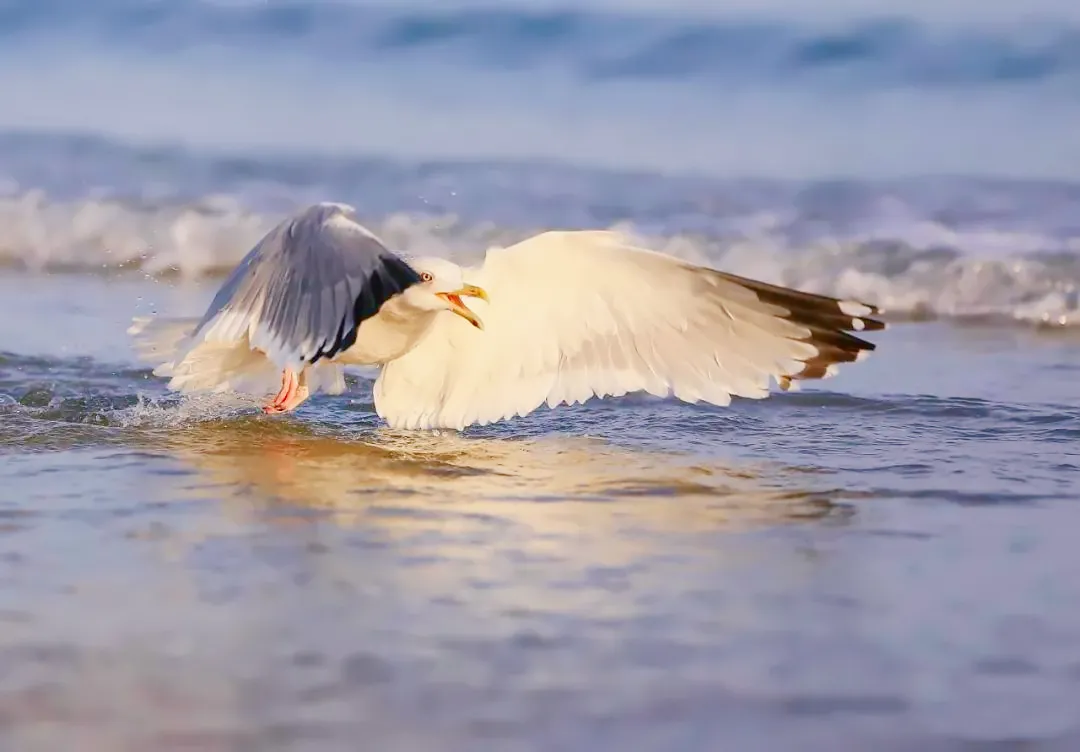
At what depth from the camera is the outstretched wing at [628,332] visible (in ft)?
15.1

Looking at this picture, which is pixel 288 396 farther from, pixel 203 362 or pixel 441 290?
pixel 441 290

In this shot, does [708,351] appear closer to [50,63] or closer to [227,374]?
[227,374]

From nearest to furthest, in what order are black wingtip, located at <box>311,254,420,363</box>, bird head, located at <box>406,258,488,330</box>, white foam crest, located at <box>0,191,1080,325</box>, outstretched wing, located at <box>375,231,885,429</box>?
1. black wingtip, located at <box>311,254,420,363</box>
2. bird head, located at <box>406,258,488,330</box>
3. outstretched wing, located at <box>375,231,885,429</box>
4. white foam crest, located at <box>0,191,1080,325</box>

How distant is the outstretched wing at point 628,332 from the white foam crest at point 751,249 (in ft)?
8.78

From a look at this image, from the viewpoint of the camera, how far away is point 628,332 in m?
4.70

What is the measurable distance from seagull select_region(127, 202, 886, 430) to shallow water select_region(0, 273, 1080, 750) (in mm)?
147

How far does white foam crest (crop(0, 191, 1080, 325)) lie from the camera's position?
748 cm

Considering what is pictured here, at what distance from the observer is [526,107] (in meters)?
12.1

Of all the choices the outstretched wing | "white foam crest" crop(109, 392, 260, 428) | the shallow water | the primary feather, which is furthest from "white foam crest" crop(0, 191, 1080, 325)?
the primary feather

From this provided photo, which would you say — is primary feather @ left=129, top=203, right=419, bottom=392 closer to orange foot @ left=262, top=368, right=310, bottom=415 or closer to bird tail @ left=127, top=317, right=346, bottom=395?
bird tail @ left=127, top=317, right=346, bottom=395

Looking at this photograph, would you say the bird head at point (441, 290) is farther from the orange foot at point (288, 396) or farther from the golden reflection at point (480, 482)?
the orange foot at point (288, 396)

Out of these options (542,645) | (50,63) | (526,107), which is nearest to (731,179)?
(526,107)

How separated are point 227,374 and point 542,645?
95.5 inches

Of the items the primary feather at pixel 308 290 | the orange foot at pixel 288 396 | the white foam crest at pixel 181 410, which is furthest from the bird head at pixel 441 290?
the white foam crest at pixel 181 410
